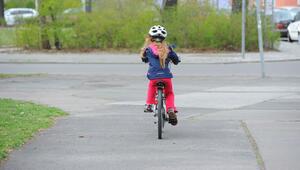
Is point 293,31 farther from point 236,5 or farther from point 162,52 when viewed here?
point 162,52

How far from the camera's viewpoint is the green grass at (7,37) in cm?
3139

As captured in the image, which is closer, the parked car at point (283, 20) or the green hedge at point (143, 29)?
the green hedge at point (143, 29)

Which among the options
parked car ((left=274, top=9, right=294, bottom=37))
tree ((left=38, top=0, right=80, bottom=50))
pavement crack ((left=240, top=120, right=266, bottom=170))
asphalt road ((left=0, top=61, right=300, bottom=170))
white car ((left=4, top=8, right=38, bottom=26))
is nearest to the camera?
pavement crack ((left=240, top=120, right=266, bottom=170))

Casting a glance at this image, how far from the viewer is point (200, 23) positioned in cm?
2997

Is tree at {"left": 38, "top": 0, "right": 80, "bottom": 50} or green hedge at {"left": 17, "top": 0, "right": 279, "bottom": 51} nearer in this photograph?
tree at {"left": 38, "top": 0, "right": 80, "bottom": 50}

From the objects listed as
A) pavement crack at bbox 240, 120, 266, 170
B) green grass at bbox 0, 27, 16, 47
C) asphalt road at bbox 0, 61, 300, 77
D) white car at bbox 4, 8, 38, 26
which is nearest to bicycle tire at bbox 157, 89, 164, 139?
pavement crack at bbox 240, 120, 266, 170

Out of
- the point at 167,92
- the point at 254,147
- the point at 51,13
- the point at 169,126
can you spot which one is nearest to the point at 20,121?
the point at 169,126

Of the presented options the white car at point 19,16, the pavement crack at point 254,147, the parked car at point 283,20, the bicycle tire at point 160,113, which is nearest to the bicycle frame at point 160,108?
the bicycle tire at point 160,113

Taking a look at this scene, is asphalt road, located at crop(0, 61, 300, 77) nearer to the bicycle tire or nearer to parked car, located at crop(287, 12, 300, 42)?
parked car, located at crop(287, 12, 300, 42)

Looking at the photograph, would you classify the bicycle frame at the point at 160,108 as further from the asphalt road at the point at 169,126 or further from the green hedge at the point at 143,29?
the green hedge at the point at 143,29

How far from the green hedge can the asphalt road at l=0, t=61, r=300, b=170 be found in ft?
30.6

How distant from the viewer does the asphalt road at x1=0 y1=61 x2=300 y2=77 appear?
71.9 ft

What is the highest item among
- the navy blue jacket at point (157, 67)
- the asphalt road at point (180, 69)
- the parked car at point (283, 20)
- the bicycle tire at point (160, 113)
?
the navy blue jacket at point (157, 67)

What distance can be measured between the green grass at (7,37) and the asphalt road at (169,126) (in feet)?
36.5
